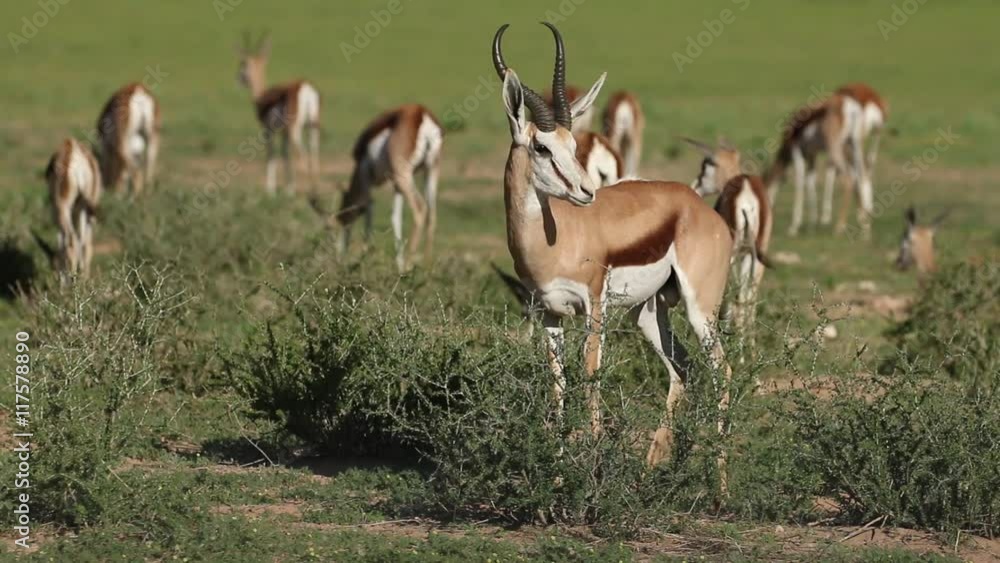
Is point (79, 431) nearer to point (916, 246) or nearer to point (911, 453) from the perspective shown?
point (911, 453)

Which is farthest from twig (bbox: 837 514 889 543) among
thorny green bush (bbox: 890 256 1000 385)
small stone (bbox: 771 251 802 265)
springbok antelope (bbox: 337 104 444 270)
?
small stone (bbox: 771 251 802 265)

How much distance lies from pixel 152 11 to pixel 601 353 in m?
39.4

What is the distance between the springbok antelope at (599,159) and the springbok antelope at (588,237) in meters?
3.02

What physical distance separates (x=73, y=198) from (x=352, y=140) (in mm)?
12637

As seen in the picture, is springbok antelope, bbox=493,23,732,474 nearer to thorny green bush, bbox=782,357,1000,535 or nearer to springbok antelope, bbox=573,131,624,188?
thorny green bush, bbox=782,357,1000,535

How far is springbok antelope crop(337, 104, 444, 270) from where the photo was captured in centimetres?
1405

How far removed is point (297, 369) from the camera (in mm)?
7816

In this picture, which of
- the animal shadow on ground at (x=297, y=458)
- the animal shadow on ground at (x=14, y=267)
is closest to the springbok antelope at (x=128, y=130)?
the animal shadow on ground at (x=14, y=267)

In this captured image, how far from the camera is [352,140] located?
79.3ft

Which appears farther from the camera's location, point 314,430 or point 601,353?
point 314,430

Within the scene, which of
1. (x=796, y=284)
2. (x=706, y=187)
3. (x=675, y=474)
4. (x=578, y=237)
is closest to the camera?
(x=675, y=474)

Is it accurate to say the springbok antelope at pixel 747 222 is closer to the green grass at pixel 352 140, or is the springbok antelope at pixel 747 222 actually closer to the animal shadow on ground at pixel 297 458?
the green grass at pixel 352 140

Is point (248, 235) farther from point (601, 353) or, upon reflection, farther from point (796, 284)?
point (601, 353)

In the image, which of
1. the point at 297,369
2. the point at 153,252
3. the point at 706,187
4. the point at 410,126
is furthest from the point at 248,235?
the point at 297,369
